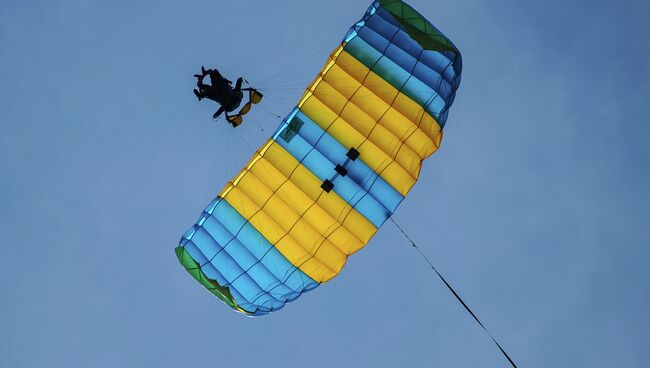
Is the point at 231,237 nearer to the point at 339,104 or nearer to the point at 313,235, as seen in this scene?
the point at 313,235

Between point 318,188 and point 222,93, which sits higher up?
point 222,93

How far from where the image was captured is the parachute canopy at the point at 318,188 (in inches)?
587

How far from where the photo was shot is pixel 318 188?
15.1m

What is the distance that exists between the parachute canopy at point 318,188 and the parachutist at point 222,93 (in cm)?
114

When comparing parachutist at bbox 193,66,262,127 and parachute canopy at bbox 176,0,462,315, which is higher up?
parachutist at bbox 193,66,262,127

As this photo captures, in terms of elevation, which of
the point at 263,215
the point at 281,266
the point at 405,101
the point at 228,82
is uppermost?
the point at 228,82

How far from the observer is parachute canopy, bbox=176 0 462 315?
49.0ft

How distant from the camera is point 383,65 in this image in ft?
51.3

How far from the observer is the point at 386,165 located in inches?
596

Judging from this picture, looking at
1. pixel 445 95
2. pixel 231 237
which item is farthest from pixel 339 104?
pixel 231 237

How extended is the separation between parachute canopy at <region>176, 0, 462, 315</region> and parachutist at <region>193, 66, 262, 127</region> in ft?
3.73

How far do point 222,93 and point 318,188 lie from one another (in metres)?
3.01

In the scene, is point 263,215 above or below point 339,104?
below

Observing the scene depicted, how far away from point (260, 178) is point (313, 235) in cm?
168
